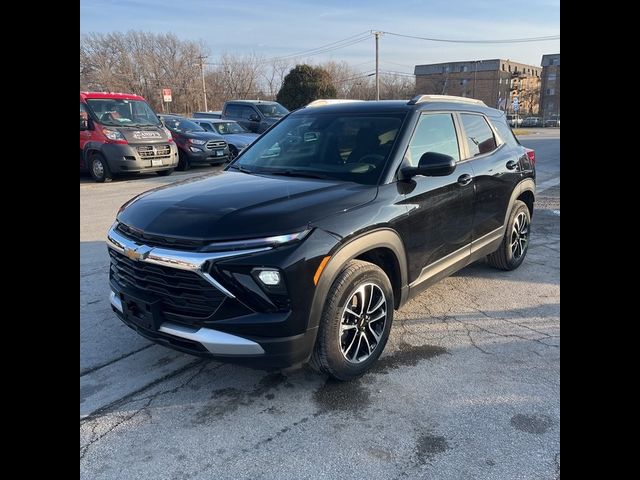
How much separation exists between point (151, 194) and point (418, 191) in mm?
1987

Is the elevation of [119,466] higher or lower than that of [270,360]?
lower

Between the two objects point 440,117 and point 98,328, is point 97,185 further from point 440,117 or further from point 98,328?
point 440,117

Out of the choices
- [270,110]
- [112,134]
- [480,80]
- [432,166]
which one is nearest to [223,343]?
[432,166]

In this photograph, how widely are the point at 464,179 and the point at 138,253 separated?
277cm

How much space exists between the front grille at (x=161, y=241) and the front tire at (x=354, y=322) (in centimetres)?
86

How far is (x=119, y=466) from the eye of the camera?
8.19ft

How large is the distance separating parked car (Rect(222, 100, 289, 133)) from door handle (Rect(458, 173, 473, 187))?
14.6 m

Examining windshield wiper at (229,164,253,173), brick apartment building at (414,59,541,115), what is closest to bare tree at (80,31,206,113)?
brick apartment building at (414,59,541,115)

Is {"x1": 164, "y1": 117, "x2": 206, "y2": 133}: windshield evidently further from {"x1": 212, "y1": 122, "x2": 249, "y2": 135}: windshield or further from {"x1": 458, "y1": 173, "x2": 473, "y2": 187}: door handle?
{"x1": 458, "y1": 173, "x2": 473, "y2": 187}: door handle

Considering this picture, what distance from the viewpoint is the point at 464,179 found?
4219mm

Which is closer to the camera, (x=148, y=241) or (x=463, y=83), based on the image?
(x=148, y=241)

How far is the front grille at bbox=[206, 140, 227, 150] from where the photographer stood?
15.1m

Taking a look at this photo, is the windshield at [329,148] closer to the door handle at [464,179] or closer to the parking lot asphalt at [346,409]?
the door handle at [464,179]
